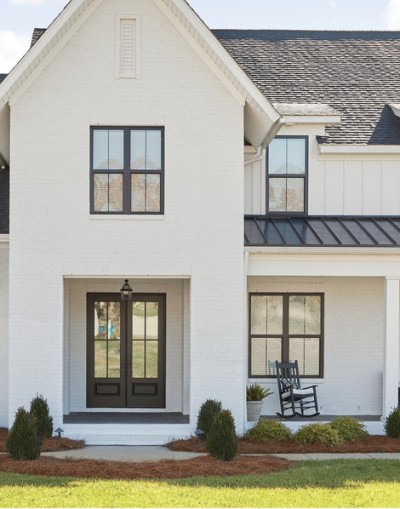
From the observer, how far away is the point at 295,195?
21078 millimetres

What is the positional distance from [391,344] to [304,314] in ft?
8.29

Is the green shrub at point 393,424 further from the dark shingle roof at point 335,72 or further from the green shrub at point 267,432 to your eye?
the dark shingle roof at point 335,72

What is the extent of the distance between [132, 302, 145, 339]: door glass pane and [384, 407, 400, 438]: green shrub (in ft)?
17.9

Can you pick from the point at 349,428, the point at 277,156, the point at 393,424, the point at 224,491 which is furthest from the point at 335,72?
the point at 224,491

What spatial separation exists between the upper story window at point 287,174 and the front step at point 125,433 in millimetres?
5311

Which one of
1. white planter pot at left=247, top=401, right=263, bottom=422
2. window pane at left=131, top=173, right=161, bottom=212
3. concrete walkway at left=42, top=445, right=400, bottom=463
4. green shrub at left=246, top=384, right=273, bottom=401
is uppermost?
window pane at left=131, top=173, right=161, bottom=212

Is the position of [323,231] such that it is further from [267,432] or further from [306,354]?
[267,432]

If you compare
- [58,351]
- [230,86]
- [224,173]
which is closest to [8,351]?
[58,351]

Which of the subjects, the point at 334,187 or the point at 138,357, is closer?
the point at 138,357

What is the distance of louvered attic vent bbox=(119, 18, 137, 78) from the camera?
18.3m

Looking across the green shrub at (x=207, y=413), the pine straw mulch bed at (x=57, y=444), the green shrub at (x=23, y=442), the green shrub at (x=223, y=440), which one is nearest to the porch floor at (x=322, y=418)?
the green shrub at (x=207, y=413)

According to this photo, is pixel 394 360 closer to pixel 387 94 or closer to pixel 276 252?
pixel 276 252

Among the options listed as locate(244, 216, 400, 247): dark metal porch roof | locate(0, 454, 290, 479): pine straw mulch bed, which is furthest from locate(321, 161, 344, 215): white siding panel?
locate(0, 454, 290, 479): pine straw mulch bed

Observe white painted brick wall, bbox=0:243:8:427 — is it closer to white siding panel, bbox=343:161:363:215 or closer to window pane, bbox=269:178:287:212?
window pane, bbox=269:178:287:212
